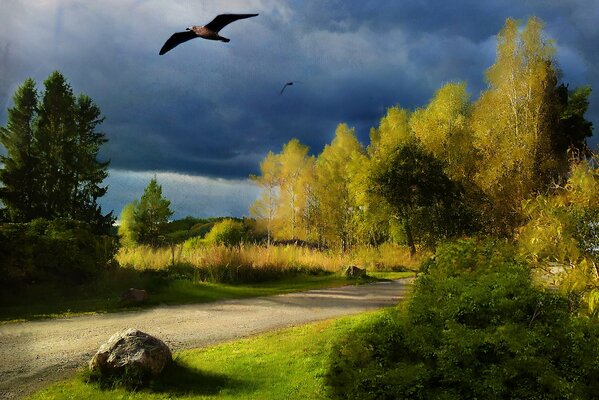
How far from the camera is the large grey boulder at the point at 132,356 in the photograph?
6.13 m

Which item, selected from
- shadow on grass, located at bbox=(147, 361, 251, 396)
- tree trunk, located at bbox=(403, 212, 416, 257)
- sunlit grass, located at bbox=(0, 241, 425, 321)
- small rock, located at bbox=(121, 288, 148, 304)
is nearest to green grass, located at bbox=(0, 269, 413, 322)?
sunlit grass, located at bbox=(0, 241, 425, 321)

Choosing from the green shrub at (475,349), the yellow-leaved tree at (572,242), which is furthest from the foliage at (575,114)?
the green shrub at (475,349)

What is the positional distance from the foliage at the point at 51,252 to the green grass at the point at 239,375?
6943 millimetres

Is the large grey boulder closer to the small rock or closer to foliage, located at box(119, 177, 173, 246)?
the small rock

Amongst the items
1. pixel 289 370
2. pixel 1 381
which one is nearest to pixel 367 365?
pixel 289 370

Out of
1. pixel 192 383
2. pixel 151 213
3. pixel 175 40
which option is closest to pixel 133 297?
pixel 192 383

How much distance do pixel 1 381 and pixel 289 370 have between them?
3.75 meters

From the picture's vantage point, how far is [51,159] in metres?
28.4

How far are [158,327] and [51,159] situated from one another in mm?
23386

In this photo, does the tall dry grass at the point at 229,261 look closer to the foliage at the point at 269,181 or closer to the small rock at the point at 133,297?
the small rock at the point at 133,297

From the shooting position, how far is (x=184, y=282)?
46.4ft

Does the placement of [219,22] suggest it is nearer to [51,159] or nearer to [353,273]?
[353,273]

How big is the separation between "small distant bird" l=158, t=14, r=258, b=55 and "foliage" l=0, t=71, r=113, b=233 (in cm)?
2597

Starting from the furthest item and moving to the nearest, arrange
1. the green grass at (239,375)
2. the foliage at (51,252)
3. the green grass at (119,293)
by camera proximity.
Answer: the foliage at (51,252) < the green grass at (119,293) < the green grass at (239,375)
